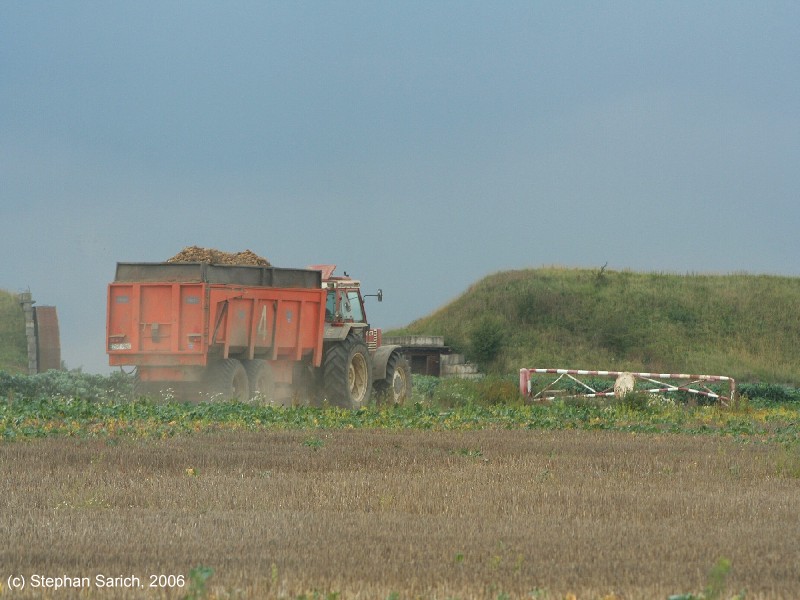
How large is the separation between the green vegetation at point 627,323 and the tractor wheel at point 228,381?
100 feet

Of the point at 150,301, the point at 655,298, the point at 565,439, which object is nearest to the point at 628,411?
the point at 565,439

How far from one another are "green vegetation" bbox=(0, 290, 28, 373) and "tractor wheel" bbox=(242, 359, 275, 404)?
20.7 metres

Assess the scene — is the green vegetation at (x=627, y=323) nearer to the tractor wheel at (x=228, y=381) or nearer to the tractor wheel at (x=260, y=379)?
the tractor wheel at (x=260, y=379)

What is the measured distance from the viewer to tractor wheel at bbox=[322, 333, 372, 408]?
988 inches

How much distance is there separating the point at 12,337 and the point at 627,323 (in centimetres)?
2984

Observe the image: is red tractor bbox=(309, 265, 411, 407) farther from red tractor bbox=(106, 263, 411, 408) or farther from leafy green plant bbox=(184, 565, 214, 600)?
leafy green plant bbox=(184, 565, 214, 600)

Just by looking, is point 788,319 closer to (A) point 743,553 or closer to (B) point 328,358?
(B) point 328,358

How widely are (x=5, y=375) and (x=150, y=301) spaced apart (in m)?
6.81

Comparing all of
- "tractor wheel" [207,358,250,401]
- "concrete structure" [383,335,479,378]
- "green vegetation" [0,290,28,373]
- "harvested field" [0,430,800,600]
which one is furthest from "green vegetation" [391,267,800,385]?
"harvested field" [0,430,800,600]

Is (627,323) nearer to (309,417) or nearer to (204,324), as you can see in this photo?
(204,324)

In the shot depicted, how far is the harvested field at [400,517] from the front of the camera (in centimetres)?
699

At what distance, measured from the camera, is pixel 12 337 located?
157ft

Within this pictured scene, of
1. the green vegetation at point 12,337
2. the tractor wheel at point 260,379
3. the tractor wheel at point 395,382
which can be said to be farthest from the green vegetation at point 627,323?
the tractor wheel at point 260,379

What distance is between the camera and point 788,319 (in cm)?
6222
